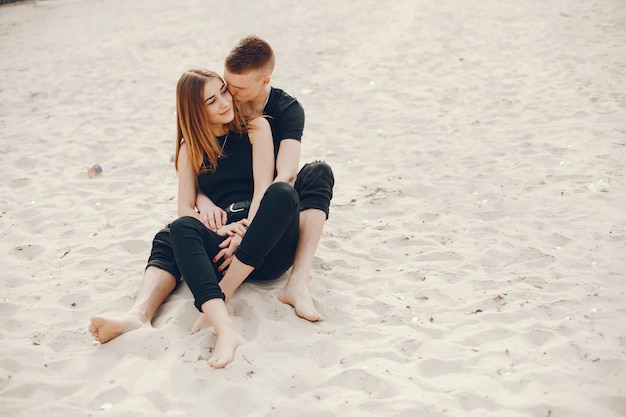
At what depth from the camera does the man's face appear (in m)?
2.85

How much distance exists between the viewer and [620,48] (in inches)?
254

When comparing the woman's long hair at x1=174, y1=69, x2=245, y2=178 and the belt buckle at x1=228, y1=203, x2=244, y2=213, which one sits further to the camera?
the belt buckle at x1=228, y1=203, x2=244, y2=213

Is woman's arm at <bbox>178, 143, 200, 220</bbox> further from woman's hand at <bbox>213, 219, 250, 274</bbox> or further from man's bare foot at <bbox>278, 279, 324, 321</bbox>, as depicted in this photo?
man's bare foot at <bbox>278, 279, 324, 321</bbox>

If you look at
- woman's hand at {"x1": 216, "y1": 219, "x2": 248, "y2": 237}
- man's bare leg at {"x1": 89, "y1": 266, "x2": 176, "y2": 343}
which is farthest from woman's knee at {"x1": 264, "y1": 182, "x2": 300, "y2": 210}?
man's bare leg at {"x1": 89, "y1": 266, "x2": 176, "y2": 343}

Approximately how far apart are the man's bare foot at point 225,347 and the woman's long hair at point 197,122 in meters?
0.88

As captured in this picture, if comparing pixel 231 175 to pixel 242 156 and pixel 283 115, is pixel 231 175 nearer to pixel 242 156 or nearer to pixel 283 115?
pixel 242 156

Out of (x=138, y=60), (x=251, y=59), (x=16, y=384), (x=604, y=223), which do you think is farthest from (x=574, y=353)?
(x=138, y=60)

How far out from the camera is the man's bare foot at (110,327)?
247 cm

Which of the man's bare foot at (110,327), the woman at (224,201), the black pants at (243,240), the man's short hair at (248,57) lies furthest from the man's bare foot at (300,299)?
the man's short hair at (248,57)

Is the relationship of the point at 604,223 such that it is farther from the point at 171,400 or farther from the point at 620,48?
the point at 620,48

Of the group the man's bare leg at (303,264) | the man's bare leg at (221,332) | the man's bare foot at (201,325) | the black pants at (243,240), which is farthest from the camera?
the man's bare leg at (303,264)

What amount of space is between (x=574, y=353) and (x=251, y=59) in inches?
75.7

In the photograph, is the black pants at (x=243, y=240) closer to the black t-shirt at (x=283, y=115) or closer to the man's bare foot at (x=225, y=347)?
the man's bare foot at (x=225, y=347)

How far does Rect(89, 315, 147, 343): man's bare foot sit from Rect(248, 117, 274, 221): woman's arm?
2.55 feet
